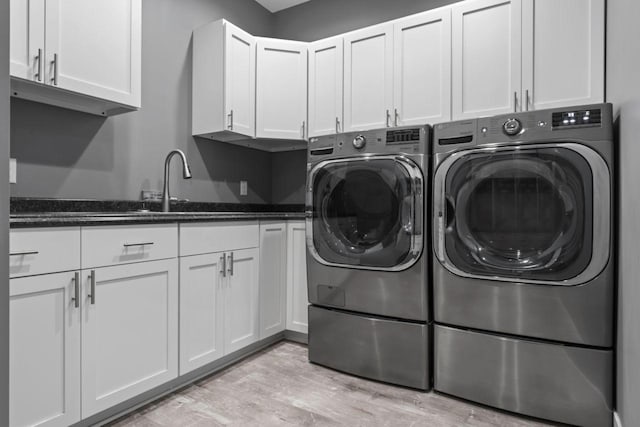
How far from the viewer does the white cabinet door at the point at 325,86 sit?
2.78 m

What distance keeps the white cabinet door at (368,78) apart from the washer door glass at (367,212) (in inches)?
23.3

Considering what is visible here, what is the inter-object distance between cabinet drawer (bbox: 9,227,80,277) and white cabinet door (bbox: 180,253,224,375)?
525 millimetres

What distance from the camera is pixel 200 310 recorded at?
200 centimetres

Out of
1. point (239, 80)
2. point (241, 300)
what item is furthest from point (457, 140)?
point (239, 80)

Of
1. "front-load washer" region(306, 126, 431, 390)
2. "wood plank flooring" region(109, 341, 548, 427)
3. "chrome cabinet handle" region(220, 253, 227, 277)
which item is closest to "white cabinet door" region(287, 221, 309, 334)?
"front-load washer" region(306, 126, 431, 390)

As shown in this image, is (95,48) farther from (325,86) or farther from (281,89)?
(325,86)

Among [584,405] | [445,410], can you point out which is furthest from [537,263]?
[445,410]

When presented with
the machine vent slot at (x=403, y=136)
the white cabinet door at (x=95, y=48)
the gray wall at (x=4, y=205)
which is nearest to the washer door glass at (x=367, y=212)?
the machine vent slot at (x=403, y=136)

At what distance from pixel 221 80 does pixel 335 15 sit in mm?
1224

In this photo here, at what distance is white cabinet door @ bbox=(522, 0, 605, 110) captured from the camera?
1.98 metres

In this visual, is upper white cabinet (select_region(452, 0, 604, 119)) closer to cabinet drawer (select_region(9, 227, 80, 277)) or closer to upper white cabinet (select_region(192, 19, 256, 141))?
upper white cabinet (select_region(192, 19, 256, 141))

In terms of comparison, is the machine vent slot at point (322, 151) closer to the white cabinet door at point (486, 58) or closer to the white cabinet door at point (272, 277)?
the white cabinet door at point (272, 277)

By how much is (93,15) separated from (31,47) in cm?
36

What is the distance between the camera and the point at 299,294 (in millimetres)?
2627
